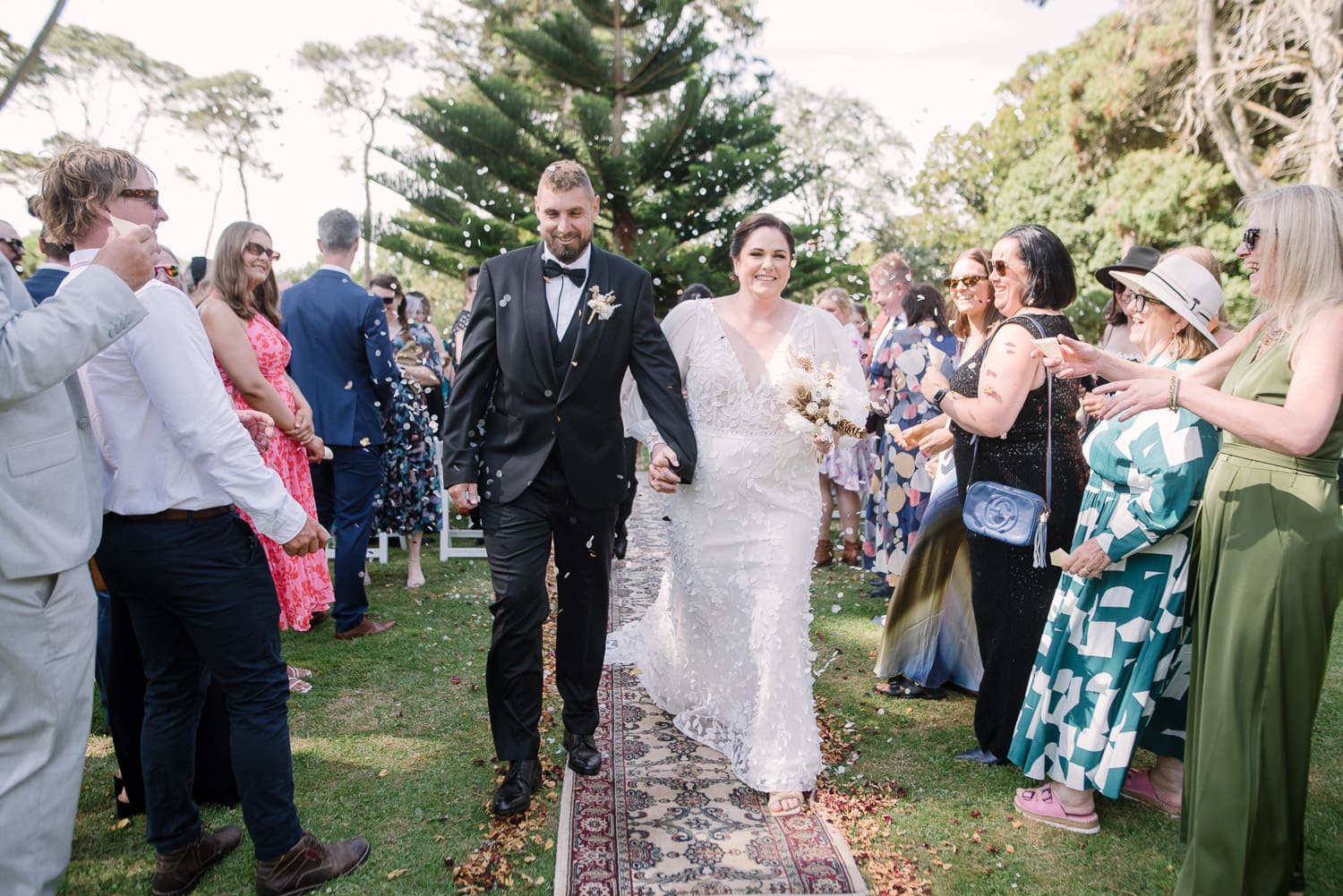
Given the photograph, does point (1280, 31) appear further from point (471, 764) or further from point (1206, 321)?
point (471, 764)

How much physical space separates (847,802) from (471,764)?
146 centimetres

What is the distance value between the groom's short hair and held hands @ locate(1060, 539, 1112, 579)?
212 centimetres

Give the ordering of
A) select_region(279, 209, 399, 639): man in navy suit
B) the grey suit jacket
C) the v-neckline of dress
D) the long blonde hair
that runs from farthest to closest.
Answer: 1. select_region(279, 209, 399, 639): man in navy suit
2. the v-neckline of dress
3. the long blonde hair
4. the grey suit jacket

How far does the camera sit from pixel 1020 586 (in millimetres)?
3502

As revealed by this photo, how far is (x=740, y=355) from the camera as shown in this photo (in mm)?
3697

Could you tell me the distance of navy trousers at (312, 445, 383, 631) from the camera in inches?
207

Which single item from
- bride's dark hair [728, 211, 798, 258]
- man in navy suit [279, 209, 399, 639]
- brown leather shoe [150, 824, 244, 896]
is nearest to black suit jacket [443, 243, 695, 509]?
bride's dark hair [728, 211, 798, 258]

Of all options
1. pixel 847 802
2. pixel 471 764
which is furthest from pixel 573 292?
pixel 847 802

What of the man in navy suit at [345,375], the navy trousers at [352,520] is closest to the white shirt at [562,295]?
the man in navy suit at [345,375]

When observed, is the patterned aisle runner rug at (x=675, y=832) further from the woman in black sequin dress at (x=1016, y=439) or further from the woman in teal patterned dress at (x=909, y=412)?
the woman in teal patterned dress at (x=909, y=412)

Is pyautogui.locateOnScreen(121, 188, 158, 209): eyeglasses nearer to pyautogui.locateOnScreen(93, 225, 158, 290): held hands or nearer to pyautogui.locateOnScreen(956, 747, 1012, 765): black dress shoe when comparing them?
pyautogui.locateOnScreen(93, 225, 158, 290): held hands

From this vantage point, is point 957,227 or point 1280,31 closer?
point 1280,31

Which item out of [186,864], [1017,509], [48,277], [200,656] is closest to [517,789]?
[186,864]

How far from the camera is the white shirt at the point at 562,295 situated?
3311 millimetres
